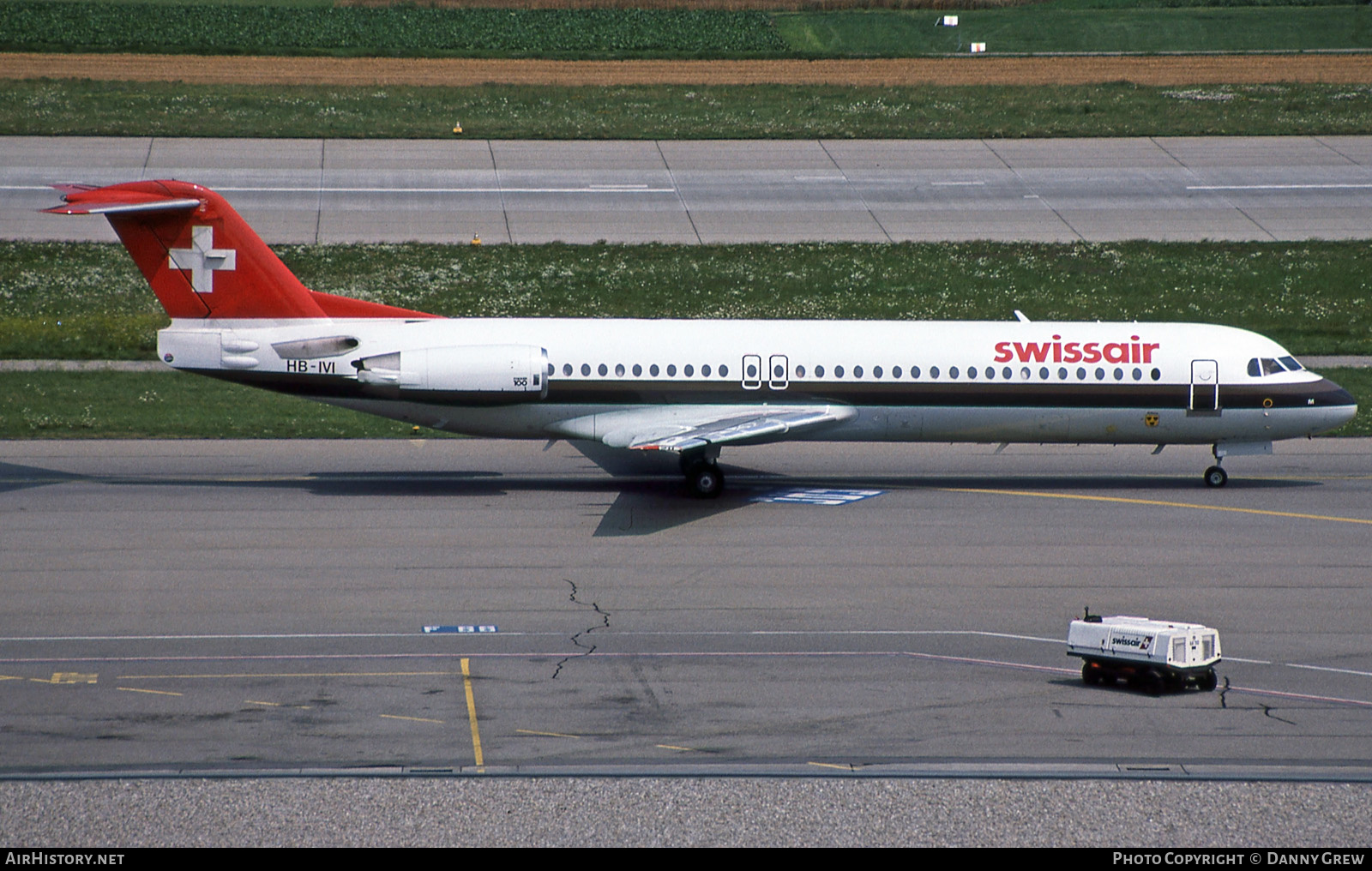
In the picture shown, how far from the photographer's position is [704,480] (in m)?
28.5

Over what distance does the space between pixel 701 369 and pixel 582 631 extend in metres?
9.46

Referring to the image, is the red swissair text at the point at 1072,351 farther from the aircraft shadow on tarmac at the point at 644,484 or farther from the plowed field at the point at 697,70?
the plowed field at the point at 697,70

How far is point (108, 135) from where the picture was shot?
182ft

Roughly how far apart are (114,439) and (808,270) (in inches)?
897

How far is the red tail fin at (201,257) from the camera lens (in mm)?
27672

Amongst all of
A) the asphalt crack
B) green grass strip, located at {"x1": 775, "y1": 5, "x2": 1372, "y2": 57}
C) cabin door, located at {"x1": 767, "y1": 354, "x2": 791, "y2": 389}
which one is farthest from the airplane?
green grass strip, located at {"x1": 775, "y1": 5, "x2": 1372, "y2": 57}

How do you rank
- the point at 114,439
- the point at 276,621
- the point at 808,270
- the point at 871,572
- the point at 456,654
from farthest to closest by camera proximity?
the point at 808,270, the point at 114,439, the point at 871,572, the point at 276,621, the point at 456,654

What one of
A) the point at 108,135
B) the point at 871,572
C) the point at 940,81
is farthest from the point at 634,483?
the point at 940,81

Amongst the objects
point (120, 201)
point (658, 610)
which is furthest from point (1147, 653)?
point (120, 201)

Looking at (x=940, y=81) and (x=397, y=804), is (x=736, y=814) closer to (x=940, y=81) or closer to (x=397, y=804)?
(x=397, y=804)

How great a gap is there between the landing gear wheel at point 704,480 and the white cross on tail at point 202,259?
10.1 meters

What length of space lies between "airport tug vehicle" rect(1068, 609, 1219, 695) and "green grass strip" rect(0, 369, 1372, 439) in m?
18.6

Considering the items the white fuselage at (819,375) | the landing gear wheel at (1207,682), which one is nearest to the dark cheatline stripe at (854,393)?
the white fuselage at (819,375)

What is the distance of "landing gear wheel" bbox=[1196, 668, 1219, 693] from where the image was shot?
18703 mm
